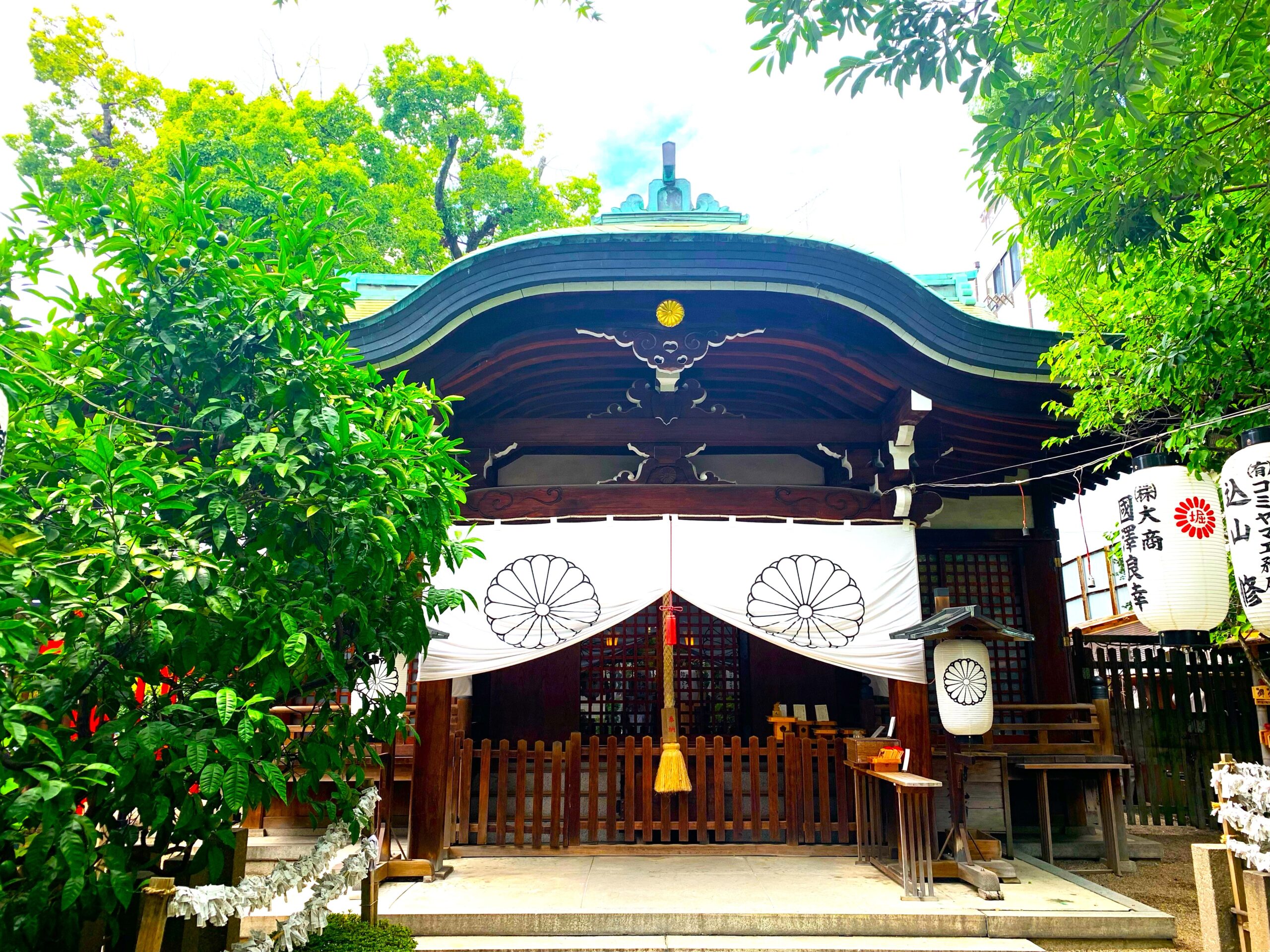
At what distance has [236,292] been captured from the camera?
3.65 m

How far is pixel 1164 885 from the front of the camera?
25.3 ft

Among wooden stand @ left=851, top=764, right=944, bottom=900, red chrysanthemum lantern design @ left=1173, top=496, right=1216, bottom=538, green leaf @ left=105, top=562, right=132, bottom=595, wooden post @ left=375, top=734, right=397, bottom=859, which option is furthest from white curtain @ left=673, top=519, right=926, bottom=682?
green leaf @ left=105, top=562, right=132, bottom=595

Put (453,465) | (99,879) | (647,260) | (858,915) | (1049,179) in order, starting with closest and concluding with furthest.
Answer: (99,879) → (453,465) → (1049,179) → (858,915) → (647,260)

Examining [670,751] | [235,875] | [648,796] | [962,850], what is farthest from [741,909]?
[235,875]

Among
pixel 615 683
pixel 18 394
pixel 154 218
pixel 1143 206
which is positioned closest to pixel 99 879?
pixel 18 394

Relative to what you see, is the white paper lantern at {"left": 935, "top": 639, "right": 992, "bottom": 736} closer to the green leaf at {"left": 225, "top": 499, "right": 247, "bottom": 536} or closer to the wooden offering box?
the wooden offering box

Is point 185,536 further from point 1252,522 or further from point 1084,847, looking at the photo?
point 1084,847

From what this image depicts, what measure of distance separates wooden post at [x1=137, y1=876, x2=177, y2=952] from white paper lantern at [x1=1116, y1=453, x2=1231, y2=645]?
5.51 meters

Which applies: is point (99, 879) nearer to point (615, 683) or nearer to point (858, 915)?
point (858, 915)

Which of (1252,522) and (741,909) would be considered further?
(741,909)

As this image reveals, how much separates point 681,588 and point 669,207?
15.8 feet

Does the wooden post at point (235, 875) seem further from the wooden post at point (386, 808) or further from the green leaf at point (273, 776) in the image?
the wooden post at point (386, 808)

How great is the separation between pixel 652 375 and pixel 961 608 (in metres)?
3.47

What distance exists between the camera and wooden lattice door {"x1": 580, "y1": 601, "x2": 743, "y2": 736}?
1030 cm
